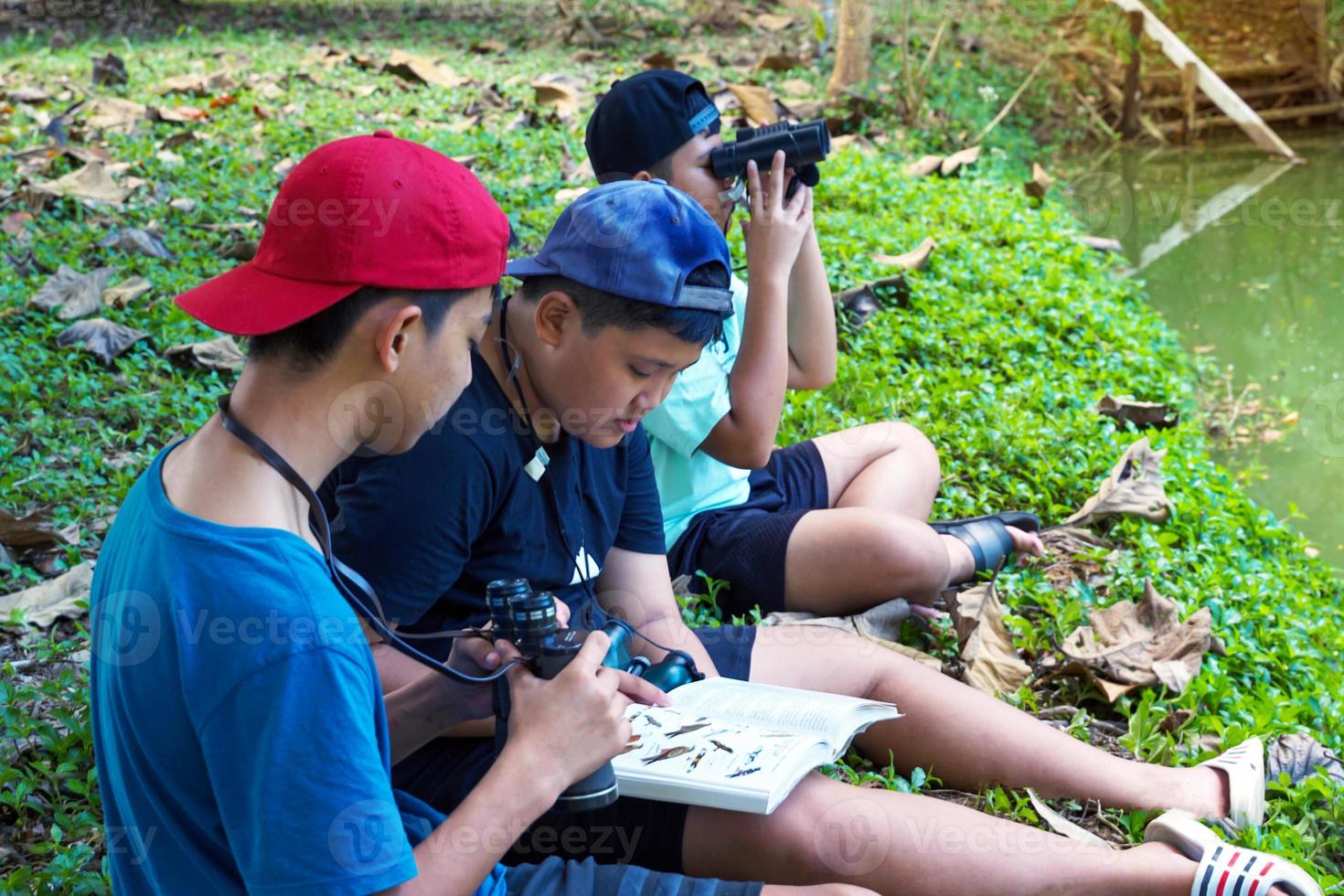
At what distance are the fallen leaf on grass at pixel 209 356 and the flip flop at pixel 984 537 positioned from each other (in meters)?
2.15

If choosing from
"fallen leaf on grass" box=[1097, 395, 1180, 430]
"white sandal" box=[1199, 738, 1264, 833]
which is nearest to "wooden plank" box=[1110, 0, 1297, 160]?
"fallen leaf on grass" box=[1097, 395, 1180, 430]

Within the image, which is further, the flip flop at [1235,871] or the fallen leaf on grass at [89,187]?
the fallen leaf on grass at [89,187]

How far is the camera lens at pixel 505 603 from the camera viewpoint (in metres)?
1.45

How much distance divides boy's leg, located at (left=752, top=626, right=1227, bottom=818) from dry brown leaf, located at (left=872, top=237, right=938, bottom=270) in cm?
308

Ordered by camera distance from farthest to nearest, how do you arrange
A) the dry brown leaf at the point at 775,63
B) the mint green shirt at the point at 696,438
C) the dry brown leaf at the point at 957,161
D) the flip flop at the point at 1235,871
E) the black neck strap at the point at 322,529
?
the dry brown leaf at the point at 775,63 → the dry brown leaf at the point at 957,161 → the mint green shirt at the point at 696,438 → the flip flop at the point at 1235,871 → the black neck strap at the point at 322,529

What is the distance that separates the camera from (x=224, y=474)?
A: 121 cm

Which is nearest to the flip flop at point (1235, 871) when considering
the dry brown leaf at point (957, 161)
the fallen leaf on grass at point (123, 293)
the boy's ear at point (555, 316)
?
the boy's ear at point (555, 316)

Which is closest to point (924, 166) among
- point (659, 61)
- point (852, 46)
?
point (852, 46)

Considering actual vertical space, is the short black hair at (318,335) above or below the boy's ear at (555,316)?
above

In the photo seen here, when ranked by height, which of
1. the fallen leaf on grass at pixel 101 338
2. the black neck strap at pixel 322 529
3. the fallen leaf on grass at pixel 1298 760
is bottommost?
the fallen leaf on grass at pixel 1298 760

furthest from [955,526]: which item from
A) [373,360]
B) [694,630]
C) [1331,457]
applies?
[1331,457]

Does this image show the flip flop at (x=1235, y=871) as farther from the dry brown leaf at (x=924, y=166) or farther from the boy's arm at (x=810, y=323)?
the dry brown leaf at (x=924, y=166)

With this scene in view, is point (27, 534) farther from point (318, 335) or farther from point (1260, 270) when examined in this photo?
point (1260, 270)

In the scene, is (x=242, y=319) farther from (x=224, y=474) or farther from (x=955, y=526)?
(x=955, y=526)
